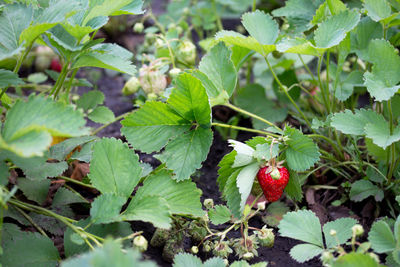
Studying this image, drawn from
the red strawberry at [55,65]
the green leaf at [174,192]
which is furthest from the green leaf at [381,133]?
the red strawberry at [55,65]

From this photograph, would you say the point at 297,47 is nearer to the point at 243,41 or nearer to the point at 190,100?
the point at 243,41

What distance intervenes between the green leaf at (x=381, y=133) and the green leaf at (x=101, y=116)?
0.72 m

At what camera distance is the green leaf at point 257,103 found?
149 centimetres

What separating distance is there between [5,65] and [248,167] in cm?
72

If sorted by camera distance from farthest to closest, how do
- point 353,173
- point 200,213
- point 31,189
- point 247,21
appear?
point 353,173
point 247,21
point 31,189
point 200,213

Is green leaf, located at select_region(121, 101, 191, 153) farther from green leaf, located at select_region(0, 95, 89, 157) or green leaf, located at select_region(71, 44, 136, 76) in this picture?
green leaf, located at select_region(0, 95, 89, 157)

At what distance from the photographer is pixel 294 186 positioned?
1042mm

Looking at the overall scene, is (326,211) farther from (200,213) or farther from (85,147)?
(85,147)

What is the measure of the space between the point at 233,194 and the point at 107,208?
306 millimetres

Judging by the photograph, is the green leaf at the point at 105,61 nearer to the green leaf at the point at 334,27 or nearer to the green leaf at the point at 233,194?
the green leaf at the point at 233,194

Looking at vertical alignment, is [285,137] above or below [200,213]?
above

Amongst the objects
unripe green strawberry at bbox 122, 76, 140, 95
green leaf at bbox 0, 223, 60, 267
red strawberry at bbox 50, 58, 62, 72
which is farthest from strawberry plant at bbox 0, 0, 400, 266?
red strawberry at bbox 50, 58, 62, 72

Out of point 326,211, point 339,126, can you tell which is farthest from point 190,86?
point 326,211

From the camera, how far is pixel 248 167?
3.26 feet
